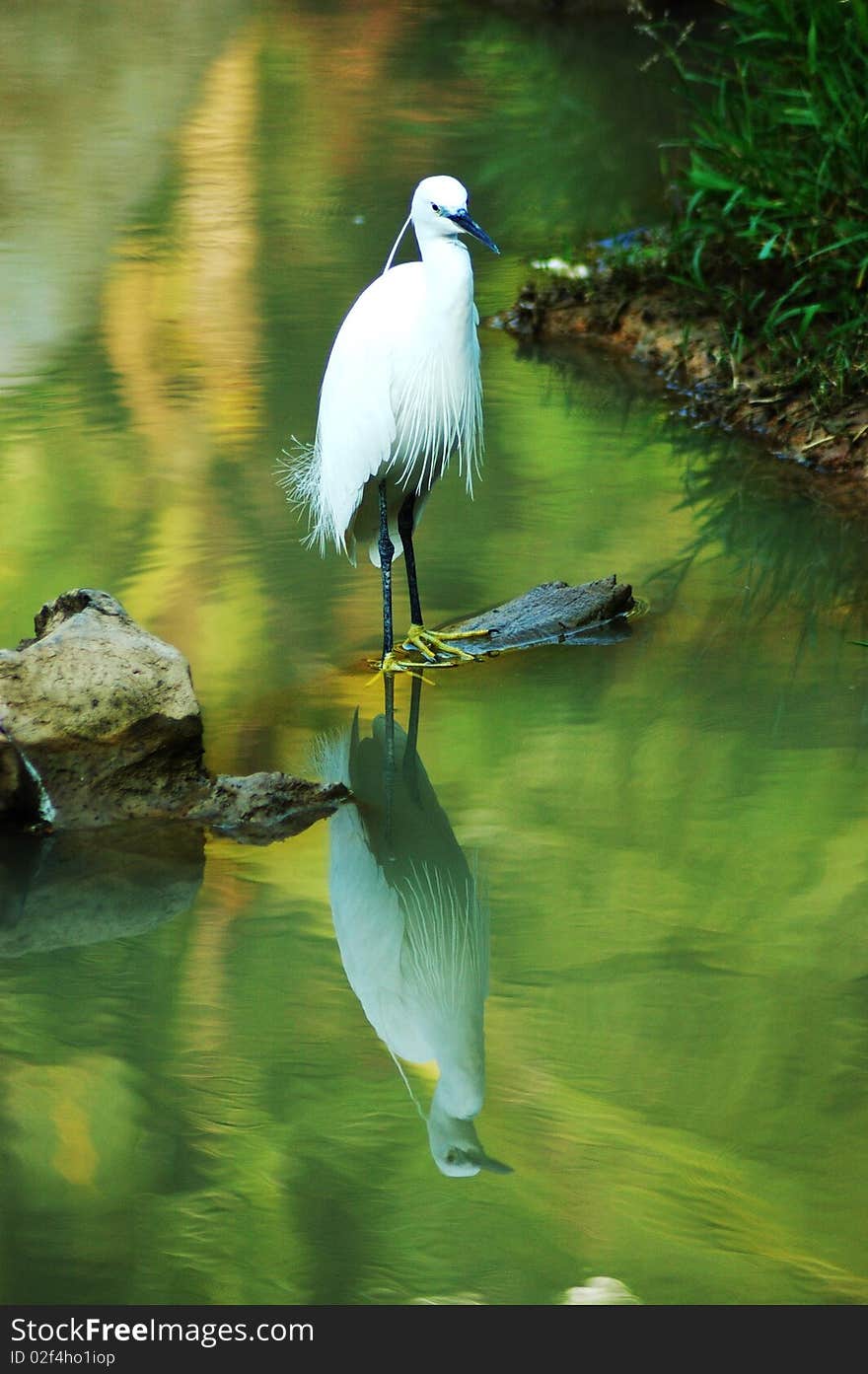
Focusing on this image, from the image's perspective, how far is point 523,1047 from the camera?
2576mm

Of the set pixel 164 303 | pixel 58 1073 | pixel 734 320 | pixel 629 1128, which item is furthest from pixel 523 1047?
pixel 164 303

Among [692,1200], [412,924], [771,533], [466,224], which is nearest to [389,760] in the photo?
[412,924]

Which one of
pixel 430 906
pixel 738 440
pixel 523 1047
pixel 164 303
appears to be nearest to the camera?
pixel 523 1047

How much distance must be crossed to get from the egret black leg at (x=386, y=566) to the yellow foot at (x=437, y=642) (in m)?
0.06

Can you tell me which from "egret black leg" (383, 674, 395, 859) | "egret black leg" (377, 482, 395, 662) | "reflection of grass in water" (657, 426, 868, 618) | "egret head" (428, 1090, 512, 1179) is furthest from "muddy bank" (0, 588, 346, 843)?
"reflection of grass in water" (657, 426, 868, 618)

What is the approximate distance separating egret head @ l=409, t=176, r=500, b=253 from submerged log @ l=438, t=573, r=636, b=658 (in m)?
0.90

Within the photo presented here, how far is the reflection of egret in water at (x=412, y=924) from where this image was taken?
2.49m

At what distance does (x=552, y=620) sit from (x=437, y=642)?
0.94 feet

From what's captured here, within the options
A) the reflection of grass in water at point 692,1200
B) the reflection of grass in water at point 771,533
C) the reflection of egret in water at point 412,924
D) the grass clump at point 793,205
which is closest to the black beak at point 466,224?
the reflection of egret in water at point 412,924

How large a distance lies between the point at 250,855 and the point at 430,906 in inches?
13.6

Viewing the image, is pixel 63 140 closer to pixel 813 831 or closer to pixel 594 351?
pixel 594 351

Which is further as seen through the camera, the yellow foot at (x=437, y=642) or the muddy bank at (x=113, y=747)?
the yellow foot at (x=437, y=642)

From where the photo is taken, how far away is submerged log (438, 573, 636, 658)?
3.95 m

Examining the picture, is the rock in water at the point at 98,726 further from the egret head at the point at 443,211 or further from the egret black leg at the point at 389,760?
the egret head at the point at 443,211
